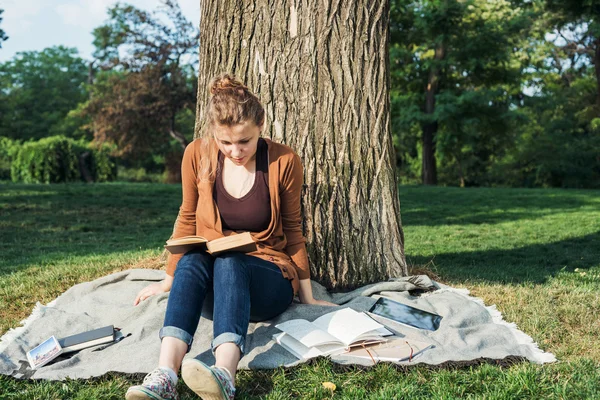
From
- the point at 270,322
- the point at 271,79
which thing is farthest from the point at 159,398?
the point at 271,79

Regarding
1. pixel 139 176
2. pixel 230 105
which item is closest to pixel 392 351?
pixel 230 105

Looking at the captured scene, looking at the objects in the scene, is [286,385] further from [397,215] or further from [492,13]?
[492,13]

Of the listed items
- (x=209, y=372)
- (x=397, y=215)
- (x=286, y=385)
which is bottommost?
(x=286, y=385)

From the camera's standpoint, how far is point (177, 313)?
301 cm

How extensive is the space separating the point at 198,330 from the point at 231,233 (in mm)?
612

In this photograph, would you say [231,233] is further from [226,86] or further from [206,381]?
[206,381]

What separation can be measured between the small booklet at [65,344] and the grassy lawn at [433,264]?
198 millimetres

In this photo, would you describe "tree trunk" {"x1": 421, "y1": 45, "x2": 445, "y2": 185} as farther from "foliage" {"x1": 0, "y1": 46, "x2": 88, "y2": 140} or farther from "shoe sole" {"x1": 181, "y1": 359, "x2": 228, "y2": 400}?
"foliage" {"x1": 0, "y1": 46, "x2": 88, "y2": 140}

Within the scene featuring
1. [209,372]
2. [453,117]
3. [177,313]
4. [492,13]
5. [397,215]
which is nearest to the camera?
[209,372]

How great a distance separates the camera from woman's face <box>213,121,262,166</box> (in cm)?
337

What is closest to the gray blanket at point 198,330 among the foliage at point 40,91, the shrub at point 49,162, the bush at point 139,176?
the shrub at point 49,162

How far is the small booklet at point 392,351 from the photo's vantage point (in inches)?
127

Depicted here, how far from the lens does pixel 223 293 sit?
309 cm

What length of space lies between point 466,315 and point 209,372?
1.95 m
